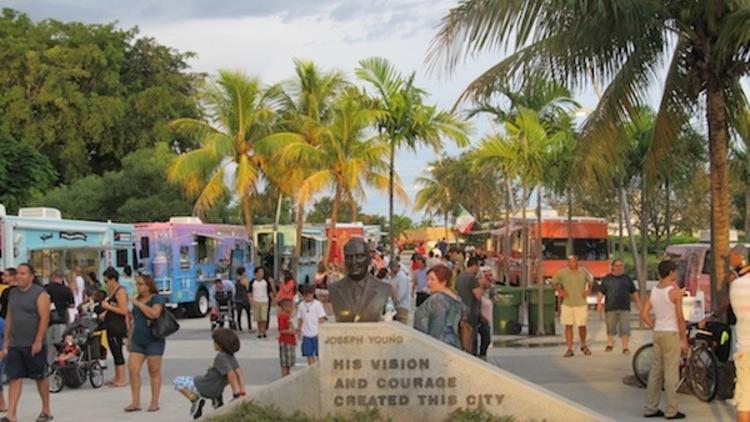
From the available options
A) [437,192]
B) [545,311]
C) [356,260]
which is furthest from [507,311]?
[437,192]

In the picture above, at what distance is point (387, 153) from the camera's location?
2919 cm

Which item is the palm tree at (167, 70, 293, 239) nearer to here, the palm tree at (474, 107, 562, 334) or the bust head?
the palm tree at (474, 107, 562, 334)

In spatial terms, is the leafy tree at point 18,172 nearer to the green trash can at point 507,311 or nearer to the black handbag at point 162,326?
the green trash can at point 507,311

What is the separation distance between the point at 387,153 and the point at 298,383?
20.2 metres

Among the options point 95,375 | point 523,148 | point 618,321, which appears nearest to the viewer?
point 95,375

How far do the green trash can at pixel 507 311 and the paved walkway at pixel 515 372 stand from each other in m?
0.51

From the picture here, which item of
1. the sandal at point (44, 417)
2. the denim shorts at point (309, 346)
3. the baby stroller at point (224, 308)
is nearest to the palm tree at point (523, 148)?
the baby stroller at point (224, 308)

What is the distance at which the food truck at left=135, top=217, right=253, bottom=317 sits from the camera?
1108 inches

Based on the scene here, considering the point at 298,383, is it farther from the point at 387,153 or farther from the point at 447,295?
the point at 387,153

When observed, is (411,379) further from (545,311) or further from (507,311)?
(545,311)

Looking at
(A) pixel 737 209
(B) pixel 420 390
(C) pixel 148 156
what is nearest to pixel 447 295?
(B) pixel 420 390

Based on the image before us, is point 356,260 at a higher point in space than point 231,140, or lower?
lower

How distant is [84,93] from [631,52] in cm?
4013

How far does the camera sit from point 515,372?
634 inches
